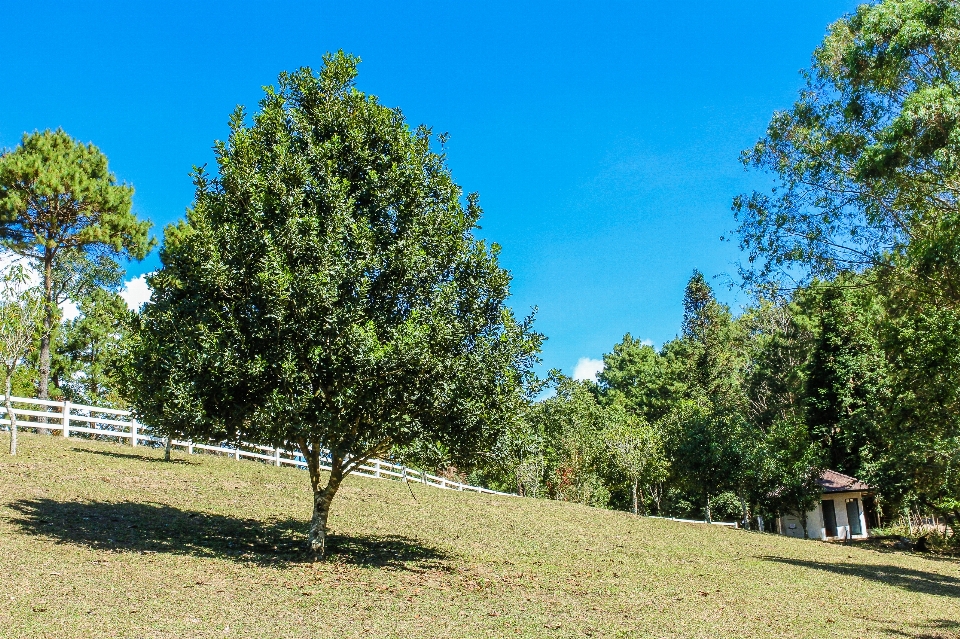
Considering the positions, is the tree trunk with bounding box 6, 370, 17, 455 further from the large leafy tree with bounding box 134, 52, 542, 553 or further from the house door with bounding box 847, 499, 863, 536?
the house door with bounding box 847, 499, 863, 536

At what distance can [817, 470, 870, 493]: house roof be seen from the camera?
146 ft

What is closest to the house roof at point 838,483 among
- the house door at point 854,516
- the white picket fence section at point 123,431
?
the house door at point 854,516

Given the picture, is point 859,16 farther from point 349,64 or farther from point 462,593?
point 462,593

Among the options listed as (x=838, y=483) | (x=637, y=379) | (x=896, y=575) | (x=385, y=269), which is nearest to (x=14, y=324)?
(x=385, y=269)

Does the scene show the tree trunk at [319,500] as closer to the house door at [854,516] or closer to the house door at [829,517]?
the house door at [829,517]

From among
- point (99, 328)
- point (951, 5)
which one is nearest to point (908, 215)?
point (951, 5)

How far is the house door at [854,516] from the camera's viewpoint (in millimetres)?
50344

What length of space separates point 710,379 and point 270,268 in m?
65.7

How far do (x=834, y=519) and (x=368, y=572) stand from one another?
149 feet

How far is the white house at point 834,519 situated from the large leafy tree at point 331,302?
41.0m

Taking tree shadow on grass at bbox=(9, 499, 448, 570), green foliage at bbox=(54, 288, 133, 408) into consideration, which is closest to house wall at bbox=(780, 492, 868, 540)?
tree shadow on grass at bbox=(9, 499, 448, 570)

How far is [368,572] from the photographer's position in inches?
567

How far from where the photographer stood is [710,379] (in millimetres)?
72000

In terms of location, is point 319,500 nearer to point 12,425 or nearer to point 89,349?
point 12,425
